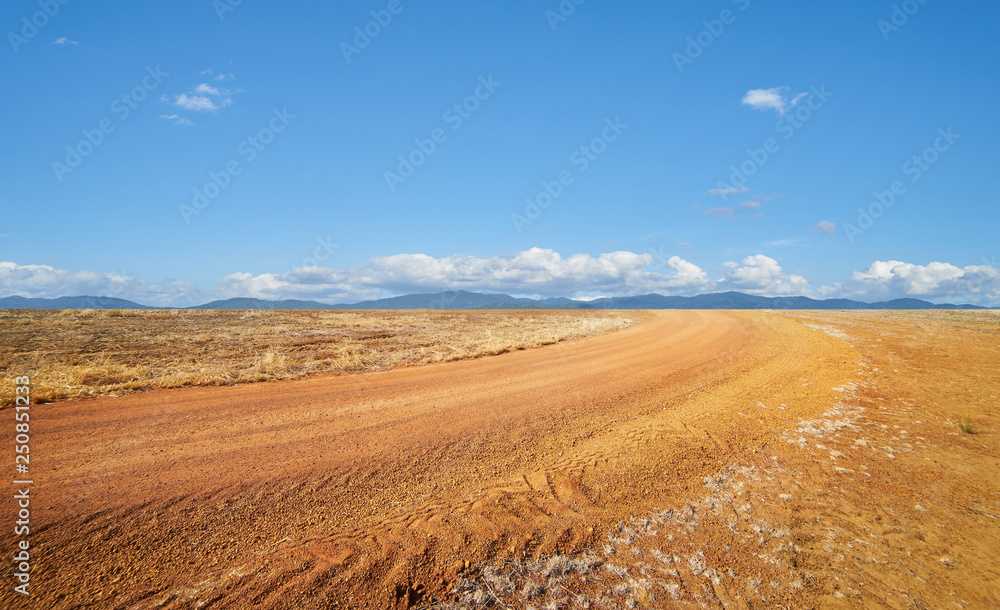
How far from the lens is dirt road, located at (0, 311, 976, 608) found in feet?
11.3

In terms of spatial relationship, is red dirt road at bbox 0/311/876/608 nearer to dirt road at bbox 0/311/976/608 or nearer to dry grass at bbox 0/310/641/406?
dirt road at bbox 0/311/976/608

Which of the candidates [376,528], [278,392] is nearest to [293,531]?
[376,528]

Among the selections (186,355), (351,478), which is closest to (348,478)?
(351,478)

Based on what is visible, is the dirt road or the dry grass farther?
the dry grass

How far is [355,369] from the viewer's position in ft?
38.0

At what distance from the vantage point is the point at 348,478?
5.07m

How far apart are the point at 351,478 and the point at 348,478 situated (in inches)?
1.5

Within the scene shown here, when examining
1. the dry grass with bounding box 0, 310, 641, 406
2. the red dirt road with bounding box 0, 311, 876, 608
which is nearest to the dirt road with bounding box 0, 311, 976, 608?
the red dirt road with bounding box 0, 311, 876, 608

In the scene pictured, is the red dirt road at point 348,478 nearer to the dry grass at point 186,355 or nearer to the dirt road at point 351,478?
the dirt road at point 351,478

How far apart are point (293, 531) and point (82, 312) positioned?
41.0 metres

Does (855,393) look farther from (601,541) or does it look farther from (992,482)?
(601,541)

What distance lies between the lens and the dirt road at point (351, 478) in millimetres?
3432

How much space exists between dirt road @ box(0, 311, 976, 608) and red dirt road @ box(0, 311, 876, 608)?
0.02 m

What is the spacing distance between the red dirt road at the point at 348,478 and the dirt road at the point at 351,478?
23 millimetres
